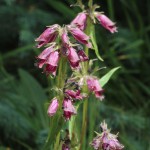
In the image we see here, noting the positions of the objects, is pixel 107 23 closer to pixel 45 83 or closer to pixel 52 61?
pixel 52 61

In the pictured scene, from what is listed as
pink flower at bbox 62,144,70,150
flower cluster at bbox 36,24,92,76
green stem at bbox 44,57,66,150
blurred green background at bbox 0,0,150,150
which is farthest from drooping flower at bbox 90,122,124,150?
blurred green background at bbox 0,0,150,150

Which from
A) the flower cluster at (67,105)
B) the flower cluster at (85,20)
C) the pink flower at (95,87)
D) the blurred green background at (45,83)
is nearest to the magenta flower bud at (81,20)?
the flower cluster at (85,20)

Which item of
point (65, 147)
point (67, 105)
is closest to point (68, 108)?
point (67, 105)

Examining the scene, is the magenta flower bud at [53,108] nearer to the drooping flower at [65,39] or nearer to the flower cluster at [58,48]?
the flower cluster at [58,48]

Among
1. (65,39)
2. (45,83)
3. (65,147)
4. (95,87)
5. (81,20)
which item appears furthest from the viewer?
(45,83)

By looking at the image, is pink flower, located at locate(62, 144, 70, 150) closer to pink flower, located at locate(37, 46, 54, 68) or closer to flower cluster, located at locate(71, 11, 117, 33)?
pink flower, located at locate(37, 46, 54, 68)

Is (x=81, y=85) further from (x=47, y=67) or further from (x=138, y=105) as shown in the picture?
(x=138, y=105)
